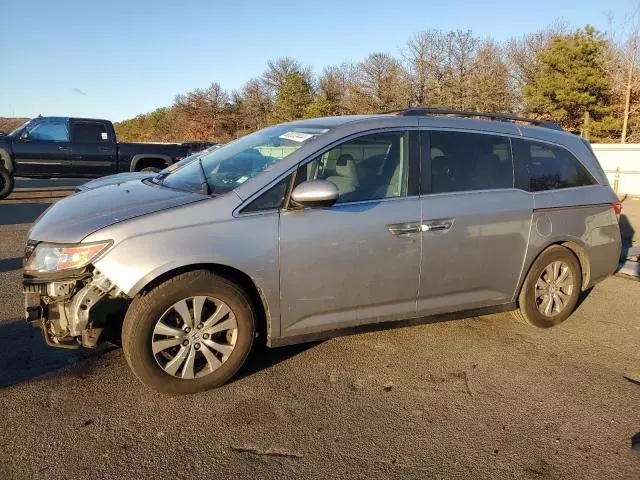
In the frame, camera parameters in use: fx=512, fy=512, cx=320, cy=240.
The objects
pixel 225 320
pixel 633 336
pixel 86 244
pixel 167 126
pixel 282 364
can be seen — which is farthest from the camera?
pixel 167 126

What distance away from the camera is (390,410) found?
10.5ft

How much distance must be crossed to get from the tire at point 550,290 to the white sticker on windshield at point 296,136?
2.27 meters

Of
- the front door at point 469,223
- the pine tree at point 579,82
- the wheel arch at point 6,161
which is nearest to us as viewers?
the front door at point 469,223

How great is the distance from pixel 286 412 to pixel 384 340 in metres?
1.35

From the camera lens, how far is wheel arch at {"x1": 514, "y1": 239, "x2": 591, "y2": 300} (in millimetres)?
4402

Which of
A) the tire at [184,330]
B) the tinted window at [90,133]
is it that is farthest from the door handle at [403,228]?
the tinted window at [90,133]

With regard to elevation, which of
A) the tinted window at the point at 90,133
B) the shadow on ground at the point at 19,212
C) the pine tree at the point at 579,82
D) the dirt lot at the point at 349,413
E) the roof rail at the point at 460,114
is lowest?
the dirt lot at the point at 349,413

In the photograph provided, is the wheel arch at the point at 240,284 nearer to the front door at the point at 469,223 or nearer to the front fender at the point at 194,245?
the front fender at the point at 194,245

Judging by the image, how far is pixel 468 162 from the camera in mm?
4133

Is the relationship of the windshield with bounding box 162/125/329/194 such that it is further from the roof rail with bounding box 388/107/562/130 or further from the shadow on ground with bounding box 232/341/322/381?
the shadow on ground with bounding box 232/341/322/381

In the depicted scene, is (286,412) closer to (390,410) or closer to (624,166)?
(390,410)

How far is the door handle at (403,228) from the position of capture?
3665 millimetres

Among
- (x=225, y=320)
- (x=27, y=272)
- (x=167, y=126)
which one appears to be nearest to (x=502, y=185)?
(x=225, y=320)

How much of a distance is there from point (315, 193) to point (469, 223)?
1.35 m
